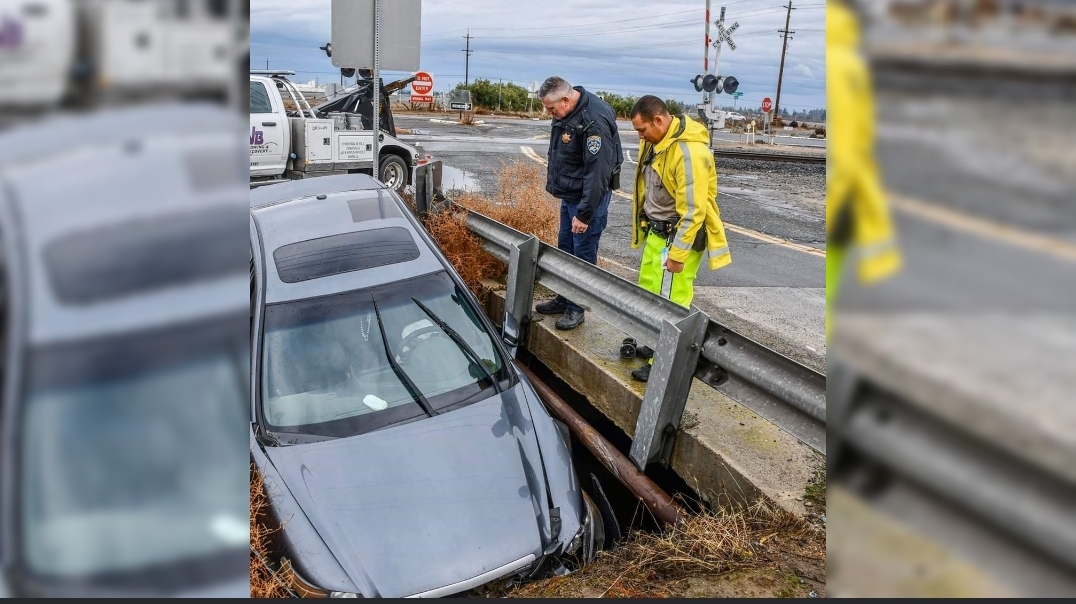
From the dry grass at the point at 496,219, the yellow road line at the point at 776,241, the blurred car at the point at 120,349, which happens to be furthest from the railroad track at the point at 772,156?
the blurred car at the point at 120,349

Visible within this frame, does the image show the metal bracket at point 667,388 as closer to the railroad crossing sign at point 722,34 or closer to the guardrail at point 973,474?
the guardrail at point 973,474

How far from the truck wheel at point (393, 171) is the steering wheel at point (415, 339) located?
9.10 m

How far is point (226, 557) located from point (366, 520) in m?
2.51

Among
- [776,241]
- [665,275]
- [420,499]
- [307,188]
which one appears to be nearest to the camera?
[420,499]

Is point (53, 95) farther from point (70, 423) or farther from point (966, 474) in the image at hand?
point (966, 474)

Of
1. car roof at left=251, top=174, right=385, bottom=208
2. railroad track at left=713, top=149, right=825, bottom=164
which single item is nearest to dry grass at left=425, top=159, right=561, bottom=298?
car roof at left=251, top=174, right=385, bottom=208

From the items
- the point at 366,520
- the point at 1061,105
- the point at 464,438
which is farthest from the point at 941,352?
the point at 464,438

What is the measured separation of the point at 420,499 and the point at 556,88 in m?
3.45

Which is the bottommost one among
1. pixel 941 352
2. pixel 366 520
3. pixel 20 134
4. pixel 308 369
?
pixel 366 520

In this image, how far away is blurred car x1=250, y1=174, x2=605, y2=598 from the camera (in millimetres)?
3139

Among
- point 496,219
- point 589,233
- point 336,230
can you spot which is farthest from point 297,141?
point 336,230

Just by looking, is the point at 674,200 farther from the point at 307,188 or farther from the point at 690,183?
the point at 307,188

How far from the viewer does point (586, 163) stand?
5.90m

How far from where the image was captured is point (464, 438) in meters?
3.71
